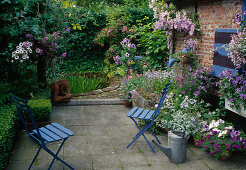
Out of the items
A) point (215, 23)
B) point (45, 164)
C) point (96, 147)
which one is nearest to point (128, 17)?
point (215, 23)

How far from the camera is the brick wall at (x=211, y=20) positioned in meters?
4.51

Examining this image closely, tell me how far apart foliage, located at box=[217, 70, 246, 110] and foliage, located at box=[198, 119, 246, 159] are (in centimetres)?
42

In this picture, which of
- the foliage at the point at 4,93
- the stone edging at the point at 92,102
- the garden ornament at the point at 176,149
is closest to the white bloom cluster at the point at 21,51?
the foliage at the point at 4,93

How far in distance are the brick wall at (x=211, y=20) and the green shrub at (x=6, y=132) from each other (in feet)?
13.0

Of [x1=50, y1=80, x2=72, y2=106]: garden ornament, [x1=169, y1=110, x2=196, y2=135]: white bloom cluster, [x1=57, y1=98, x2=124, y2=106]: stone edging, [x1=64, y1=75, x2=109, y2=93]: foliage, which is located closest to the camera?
[x1=169, y1=110, x2=196, y2=135]: white bloom cluster

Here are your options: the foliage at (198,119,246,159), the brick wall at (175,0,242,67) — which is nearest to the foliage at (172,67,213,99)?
the brick wall at (175,0,242,67)

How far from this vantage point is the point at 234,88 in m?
4.00

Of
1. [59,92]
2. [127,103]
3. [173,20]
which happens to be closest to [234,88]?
[173,20]

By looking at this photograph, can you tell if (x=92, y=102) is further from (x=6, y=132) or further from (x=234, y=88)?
(x=234, y=88)

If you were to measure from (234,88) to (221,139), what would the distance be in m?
0.87

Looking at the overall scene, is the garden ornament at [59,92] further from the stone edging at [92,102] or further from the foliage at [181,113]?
the foliage at [181,113]

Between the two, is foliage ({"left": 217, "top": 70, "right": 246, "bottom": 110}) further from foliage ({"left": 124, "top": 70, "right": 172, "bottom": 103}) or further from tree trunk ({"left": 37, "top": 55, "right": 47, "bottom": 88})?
tree trunk ({"left": 37, "top": 55, "right": 47, "bottom": 88})

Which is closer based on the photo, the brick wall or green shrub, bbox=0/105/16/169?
green shrub, bbox=0/105/16/169

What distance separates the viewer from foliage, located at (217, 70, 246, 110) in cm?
382
